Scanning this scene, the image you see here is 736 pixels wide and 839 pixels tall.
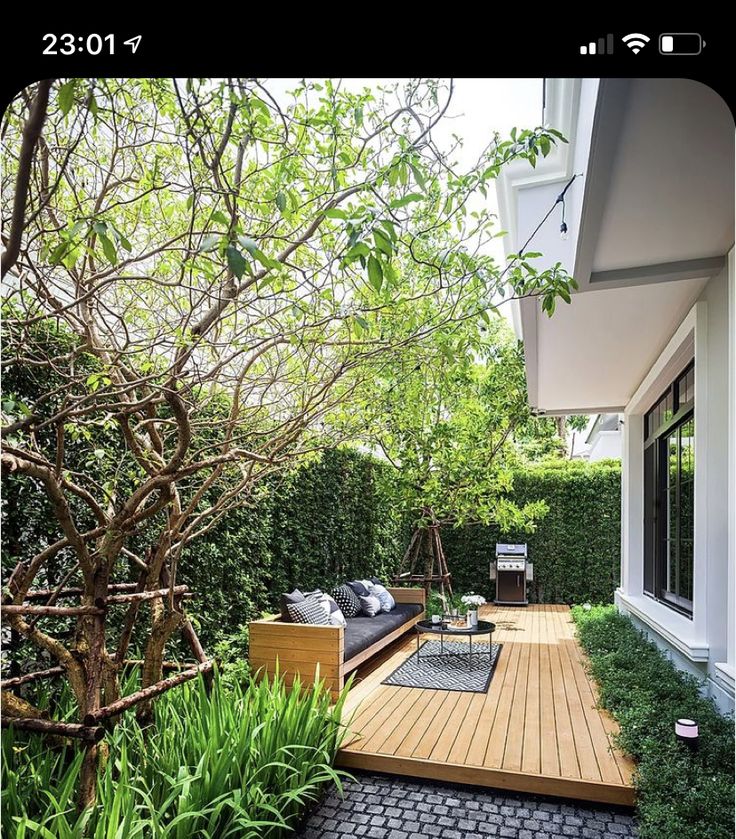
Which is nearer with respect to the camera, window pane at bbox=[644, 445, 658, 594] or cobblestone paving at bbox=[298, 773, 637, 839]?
cobblestone paving at bbox=[298, 773, 637, 839]

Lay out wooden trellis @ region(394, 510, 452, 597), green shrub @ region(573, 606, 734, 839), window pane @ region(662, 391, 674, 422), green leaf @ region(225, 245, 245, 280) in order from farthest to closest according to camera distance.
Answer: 1. wooden trellis @ region(394, 510, 452, 597)
2. window pane @ region(662, 391, 674, 422)
3. green shrub @ region(573, 606, 734, 839)
4. green leaf @ region(225, 245, 245, 280)

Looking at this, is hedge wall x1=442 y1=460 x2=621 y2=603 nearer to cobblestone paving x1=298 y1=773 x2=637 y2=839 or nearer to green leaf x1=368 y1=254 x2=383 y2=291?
cobblestone paving x1=298 y1=773 x2=637 y2=839

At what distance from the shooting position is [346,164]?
2080mm

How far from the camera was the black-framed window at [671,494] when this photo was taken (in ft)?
17.0

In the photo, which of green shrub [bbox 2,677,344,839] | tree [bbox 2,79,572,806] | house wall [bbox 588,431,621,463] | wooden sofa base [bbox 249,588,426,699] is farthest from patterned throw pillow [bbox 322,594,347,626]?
house wall [bbox 588,431,621,463]

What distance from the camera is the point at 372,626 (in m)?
6.07

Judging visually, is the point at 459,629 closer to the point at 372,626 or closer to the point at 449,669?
the point at 449,669

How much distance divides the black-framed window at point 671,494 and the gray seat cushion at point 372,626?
2.60 meters
